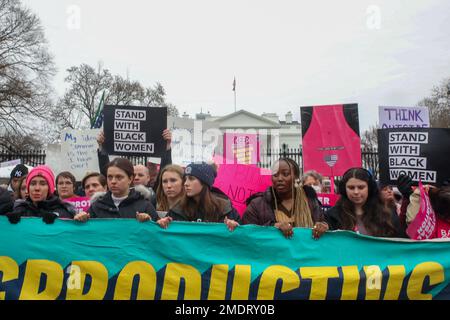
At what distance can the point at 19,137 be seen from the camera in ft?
93.1

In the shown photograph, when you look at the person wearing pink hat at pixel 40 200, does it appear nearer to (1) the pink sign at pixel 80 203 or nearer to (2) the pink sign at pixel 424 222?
(1) the pink sign at pixel 80 203

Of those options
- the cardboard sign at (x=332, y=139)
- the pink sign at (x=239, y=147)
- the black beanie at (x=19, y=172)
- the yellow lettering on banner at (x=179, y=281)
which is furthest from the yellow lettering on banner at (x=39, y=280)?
the pink sign at (x=239, y=147)

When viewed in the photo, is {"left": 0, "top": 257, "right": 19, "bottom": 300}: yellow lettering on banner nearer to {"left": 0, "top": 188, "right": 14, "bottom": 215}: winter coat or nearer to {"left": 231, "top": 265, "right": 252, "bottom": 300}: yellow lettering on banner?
{"left": 0, "top": 188, "right": 14, "bottom": 215}: winter coat

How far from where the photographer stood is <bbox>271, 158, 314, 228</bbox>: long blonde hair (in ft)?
13.4

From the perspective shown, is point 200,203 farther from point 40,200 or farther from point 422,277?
point 422,277

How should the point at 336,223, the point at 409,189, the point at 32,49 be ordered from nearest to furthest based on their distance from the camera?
the point at 336,223 < the point at 409,189 < the point at 32,49

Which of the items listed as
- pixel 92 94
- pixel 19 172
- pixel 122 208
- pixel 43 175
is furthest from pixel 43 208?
pixel 92 94

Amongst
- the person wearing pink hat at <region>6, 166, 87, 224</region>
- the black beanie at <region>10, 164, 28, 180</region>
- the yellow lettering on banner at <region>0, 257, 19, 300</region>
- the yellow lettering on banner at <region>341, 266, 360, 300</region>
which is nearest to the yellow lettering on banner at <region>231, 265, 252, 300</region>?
the yellow lettering on banner at <region>341, 266, 360, 300</region>

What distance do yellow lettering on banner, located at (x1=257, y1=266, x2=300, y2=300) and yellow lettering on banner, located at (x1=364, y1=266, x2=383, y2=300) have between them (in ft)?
1.90
